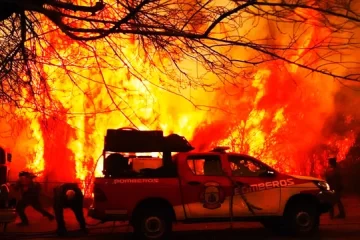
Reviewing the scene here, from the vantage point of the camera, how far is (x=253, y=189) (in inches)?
391

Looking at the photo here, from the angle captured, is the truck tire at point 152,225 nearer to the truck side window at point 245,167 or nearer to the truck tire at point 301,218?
the truck side window at point 245,167

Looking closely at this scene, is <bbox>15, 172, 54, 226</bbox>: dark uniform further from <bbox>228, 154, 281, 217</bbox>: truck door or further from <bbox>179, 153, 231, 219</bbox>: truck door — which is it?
<bbox>228, 154, 281, 217</bbox>: truck door

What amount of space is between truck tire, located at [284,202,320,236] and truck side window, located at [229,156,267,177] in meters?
0.96

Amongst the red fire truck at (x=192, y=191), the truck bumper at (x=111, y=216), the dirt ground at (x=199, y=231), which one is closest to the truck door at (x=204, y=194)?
the red fire truck at (x=192, y=191)

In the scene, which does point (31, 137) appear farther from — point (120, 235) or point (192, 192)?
point (192, 192)

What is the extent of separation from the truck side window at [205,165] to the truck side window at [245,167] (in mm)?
264

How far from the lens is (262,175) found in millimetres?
10062

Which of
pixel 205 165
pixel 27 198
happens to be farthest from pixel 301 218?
pixel 27 198

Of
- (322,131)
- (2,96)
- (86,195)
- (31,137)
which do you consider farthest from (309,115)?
(2,96)

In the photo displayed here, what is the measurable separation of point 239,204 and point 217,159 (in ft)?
3.10

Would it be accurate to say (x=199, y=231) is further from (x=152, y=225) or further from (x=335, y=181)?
(x=335, y=181)

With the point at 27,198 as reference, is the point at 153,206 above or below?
below

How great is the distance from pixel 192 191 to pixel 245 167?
1182 mm

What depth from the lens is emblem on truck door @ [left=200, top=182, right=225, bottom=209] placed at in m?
9.79
